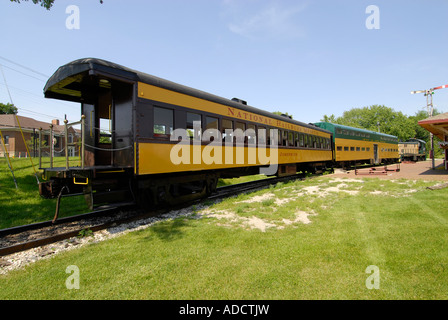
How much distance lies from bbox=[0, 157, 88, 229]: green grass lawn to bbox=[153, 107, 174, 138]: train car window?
2426 millimetres

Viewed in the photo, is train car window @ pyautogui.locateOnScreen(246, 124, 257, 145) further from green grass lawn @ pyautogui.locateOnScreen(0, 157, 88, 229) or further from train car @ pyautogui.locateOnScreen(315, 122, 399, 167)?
train car @ pyautogui.locateOnScreen(315, 122, 399, 167)

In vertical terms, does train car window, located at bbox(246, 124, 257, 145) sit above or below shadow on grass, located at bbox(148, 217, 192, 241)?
above

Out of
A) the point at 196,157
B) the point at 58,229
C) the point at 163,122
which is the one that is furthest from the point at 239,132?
the point at 58,229

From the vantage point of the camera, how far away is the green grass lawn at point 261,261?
2840 millimetres

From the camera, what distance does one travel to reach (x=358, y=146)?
22.9 m

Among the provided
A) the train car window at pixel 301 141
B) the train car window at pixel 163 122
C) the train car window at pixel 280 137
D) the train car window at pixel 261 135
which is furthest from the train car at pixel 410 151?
the train car window at pixel 163 122

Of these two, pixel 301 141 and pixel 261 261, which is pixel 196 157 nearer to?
pixel 261 261

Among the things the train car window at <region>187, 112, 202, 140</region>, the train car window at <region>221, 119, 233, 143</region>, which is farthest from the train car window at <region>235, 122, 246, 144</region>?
the train car window at <region>187, 112, 202, 140</region>

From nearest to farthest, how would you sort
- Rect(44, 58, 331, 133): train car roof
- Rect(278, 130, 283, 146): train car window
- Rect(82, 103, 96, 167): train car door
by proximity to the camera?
Rect(44, 58, 331, 133): train car roof → Rect(82, 103, 96, 167): train car door → Rect(278, 130, 283, 146): train car window

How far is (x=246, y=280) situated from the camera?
10.0 feet

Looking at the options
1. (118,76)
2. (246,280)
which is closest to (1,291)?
(246,280)

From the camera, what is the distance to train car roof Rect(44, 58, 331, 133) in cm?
514
